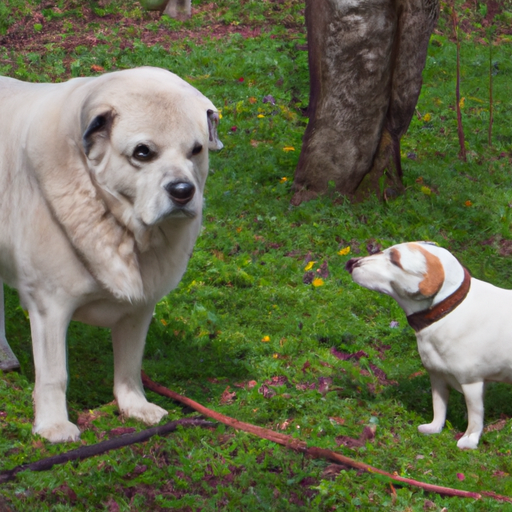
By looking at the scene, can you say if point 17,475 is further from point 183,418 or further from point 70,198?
point 70,198

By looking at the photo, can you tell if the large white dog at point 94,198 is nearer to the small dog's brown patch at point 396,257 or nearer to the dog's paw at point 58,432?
the dog's paw at point 58,432

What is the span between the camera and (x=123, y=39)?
11.1 meters

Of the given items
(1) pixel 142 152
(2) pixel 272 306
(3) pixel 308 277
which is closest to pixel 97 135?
(1) pixel 142 152

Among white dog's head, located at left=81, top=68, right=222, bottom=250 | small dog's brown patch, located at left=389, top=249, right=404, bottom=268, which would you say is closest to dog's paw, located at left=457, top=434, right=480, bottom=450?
small dog's brown patch, located at left=389, top=249, right=404, bottom=268

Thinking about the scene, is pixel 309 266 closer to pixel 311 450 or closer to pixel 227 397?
pixel 227 397

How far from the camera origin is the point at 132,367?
4.68 meters

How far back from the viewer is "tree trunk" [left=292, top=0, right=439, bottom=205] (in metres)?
7.10

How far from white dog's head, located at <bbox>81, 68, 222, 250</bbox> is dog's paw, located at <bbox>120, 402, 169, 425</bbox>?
1343 mm

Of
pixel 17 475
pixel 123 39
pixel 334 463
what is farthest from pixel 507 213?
pixel 123 39

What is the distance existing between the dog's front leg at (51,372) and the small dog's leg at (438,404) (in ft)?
6.60

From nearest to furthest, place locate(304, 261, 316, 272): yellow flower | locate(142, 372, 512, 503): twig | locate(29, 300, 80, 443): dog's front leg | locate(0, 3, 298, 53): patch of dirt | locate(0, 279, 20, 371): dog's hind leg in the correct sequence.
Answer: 1. locate(142, 372, 512, 503): twig
2. locate(29, 300, 80, 443): dog's front leg
3. locate(0, 279, 20, 371): dog's hind leg
4. locate(304, 261, 316, 272): yellow flower
5. locate(0, 3, 298, 53): patch of dirt

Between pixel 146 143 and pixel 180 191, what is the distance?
28cm

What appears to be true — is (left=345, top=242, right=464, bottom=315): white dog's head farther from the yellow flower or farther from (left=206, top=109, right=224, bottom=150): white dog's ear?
the yellow flower

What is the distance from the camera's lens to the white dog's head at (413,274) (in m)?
4.46
